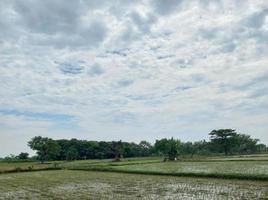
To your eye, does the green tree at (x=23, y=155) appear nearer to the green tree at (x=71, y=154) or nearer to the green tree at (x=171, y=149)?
the green tree at (x=71, y=154)

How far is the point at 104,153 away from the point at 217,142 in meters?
32.8

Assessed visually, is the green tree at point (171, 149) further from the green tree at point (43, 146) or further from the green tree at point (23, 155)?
the green tree at point (23, 155)

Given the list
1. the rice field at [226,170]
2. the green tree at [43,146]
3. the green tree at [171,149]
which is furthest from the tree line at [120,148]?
the rice field at [226,170]

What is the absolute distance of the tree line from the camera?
7744 centimetres

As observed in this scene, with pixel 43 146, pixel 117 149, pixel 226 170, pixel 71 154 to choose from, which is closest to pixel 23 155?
pixel 71 154

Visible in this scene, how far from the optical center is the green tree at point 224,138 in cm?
8144

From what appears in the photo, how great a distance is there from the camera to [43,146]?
249 ft

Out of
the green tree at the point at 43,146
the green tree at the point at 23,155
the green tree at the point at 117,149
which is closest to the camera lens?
the green tree at the point at 43,146

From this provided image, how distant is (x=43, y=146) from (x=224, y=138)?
46906 millimetres

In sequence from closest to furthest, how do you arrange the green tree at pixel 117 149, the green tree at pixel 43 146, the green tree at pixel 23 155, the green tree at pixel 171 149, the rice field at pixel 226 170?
1. the rice field at pixel 226 170
2. the green tree at pixel 171 149
3. the green tree at pixel 43 146
4. the green tree at pixel 117 149
5. the green tree at pixel 23 155

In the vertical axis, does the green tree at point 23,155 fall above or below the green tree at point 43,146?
below

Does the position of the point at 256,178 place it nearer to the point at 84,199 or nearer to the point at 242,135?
the point at 84,199

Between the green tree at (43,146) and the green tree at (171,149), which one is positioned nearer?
the green tree at (171,149)

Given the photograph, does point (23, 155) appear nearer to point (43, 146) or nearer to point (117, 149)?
point (43, 146)
